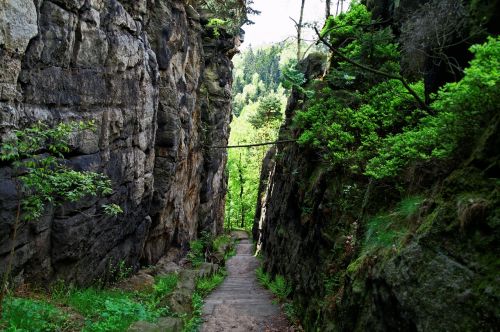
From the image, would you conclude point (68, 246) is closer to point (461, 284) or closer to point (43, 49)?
point (43, 49)

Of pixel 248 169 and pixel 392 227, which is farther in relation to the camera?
pixel 248 169

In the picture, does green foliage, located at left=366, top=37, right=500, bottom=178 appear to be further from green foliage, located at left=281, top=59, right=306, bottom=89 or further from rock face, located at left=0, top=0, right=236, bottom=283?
green foliage, located at left=281, top=59, right=306, bottom=89

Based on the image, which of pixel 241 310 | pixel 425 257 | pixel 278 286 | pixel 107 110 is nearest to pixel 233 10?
pixel 107 110

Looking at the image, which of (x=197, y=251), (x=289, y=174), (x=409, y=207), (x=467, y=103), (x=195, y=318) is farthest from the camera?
(x=197, y=251)

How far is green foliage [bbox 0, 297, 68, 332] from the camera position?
6254 mm

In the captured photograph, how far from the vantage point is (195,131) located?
24.9m

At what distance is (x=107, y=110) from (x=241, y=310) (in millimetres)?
7927

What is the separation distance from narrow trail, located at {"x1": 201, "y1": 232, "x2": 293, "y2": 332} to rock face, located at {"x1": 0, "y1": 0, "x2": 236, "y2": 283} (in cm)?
413

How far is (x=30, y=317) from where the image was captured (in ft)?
21.6

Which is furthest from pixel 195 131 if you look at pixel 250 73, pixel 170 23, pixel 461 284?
pixel 250 73

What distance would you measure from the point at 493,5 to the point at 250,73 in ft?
434

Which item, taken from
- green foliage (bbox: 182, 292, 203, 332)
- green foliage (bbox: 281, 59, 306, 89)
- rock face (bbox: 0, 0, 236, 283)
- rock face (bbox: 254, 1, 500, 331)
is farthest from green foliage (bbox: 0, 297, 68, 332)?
green foliage (bbox: 281, 59, 306, 89)

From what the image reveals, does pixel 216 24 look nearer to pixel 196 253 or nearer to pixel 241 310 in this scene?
pixel 196 253

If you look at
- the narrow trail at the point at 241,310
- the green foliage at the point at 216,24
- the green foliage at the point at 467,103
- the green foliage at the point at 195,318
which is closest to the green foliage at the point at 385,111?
the green foliage at the point at 467,103
